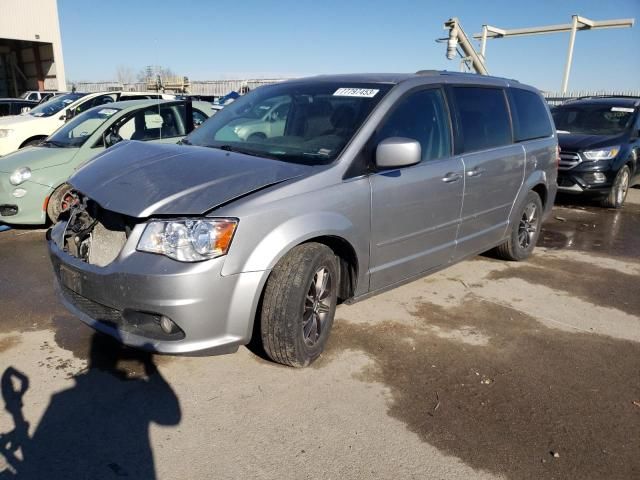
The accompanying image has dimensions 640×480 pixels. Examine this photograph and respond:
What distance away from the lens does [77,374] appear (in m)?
2.99

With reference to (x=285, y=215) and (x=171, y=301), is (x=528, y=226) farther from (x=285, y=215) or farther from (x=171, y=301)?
(x=171, y=301)

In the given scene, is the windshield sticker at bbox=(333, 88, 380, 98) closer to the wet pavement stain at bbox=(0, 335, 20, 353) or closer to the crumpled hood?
the wet pavement stain at bbox=(0, 335, 20, 353)

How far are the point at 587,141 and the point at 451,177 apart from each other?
580 cm

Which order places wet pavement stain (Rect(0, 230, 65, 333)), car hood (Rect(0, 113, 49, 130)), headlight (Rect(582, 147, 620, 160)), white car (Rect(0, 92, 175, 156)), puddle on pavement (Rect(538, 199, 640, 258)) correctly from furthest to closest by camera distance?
car hood (Rect(0, 113, 49, 130)), white car (Rect(0, 92, 175, 156)), headlight (Rect(582, 147, 620, 160)), puddle on pavement (Rect(538, 199, 640, 258)), wet pavement stain (Rect(0, 230, 65, 333))

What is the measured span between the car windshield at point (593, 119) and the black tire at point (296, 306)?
26.3ft

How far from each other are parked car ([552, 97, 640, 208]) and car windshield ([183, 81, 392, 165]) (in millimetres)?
6006

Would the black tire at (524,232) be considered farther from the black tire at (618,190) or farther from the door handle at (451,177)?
the black tire at (618,190)

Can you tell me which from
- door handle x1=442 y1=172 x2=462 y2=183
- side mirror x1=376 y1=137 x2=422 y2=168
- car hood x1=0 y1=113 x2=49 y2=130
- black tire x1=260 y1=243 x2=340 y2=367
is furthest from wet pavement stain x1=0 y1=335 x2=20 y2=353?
car hood x1=0 y1=113 x2=49 y2=130

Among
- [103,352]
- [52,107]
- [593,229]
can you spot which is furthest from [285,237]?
[52,107]

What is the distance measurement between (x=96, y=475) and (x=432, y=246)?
2.71 meters

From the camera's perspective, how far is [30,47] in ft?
104

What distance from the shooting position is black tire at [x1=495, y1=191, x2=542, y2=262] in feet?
17.0

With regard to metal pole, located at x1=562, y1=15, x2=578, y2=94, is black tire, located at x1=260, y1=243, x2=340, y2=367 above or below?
below

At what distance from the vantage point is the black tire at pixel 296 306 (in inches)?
111
